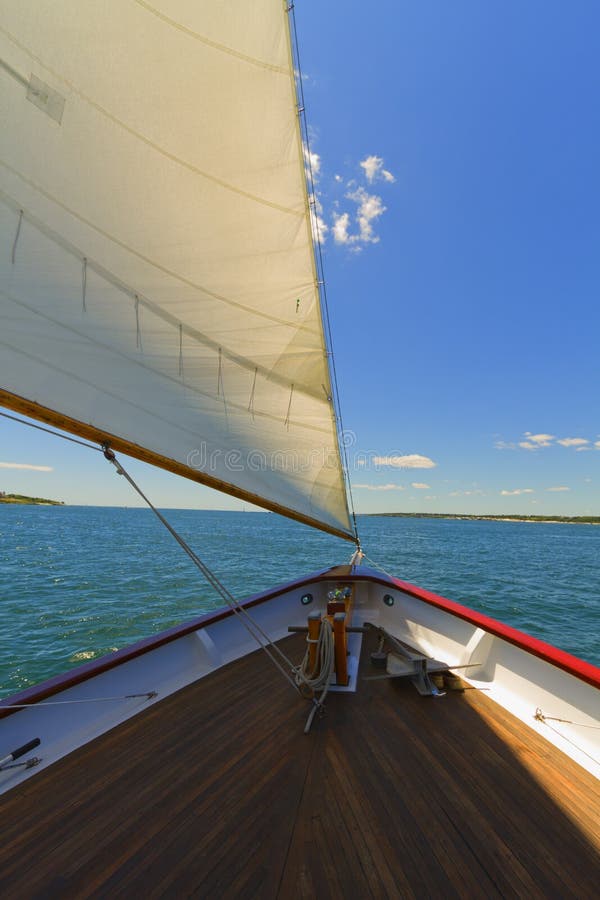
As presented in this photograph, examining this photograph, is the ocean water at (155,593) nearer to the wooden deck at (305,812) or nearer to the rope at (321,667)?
the wooden deck at (305,812)

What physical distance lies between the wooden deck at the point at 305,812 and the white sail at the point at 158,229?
184 centimetres

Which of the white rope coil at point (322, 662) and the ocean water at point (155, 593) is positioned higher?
the white rope coil at point (322, 662)

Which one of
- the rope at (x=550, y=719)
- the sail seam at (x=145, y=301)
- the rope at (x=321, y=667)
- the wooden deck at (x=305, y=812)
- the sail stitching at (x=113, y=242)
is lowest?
the wooden deck at (x=305, y=812)

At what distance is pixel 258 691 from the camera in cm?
324

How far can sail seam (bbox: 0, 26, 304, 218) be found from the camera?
198 cm

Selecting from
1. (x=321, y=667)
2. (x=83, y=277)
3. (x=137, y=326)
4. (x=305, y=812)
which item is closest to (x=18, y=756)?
(x=305, y=812)

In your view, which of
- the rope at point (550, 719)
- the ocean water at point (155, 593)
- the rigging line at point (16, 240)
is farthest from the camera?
the ocean water at point (155, 593)

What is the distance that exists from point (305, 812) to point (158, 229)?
156 inches

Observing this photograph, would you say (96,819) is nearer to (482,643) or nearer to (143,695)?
(143,695)

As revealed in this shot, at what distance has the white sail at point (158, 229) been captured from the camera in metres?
1.97

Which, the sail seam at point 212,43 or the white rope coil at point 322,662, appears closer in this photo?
the sail seam at point 212,43

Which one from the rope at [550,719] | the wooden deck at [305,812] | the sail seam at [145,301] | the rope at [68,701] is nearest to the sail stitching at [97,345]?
the sail seam at [145,301]

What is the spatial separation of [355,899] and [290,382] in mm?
3685

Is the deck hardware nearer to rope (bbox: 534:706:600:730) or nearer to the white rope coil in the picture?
the white rope coil
